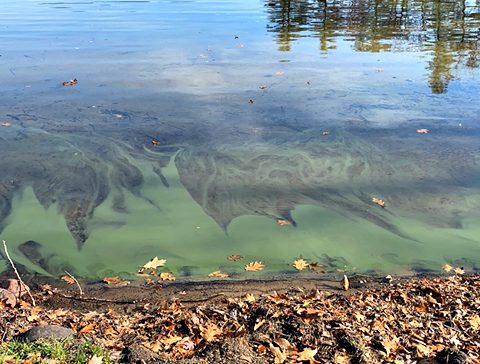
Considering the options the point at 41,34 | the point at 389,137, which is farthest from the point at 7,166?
the point at 41,34

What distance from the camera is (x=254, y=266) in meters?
5.48

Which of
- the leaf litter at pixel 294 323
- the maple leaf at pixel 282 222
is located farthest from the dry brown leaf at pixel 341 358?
the maple leaf at pixel 282 222

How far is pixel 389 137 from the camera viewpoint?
8641mm

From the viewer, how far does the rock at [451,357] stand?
3512mm

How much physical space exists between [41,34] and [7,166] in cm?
1206

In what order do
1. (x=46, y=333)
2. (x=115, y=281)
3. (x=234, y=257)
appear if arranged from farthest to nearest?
(x=234, y=257) → (x=115, y=281) → (x=46, y=333)

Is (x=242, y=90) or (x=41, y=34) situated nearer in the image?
(x=242, y=90)

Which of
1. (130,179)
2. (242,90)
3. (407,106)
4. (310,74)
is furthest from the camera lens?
(310,74)

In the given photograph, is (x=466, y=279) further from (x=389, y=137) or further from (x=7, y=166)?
(x=7, y=166)

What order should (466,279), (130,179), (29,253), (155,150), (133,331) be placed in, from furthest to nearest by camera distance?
1. (155,150)
2. (130,179)
3. (29,253)
4. (466,279)
5. (133,331)

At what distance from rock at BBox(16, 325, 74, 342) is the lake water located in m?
1.46

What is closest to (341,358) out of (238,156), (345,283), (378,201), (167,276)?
(345,283)

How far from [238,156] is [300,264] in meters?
2.79

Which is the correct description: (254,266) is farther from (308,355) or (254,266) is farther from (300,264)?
(308,355)
